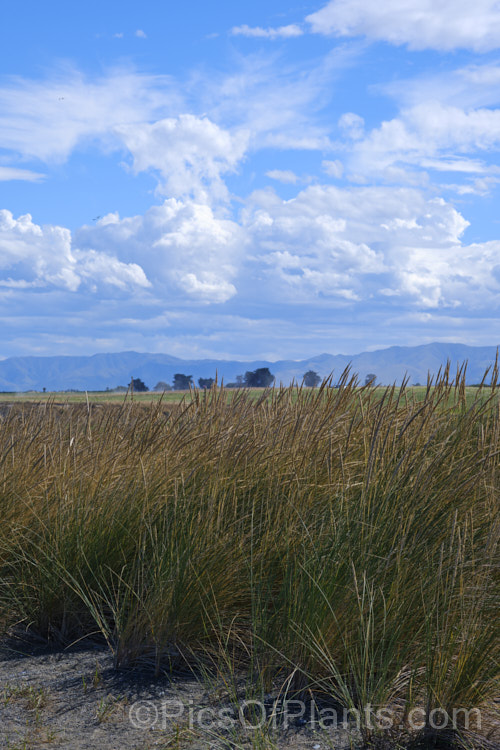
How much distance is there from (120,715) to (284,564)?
0.98 m

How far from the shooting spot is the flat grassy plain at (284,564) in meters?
2.58

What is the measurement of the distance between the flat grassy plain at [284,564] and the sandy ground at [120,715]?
0.41ft

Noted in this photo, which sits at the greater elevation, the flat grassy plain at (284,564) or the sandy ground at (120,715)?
the flat grassy plain at (284,564)

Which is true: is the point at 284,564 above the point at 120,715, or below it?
above

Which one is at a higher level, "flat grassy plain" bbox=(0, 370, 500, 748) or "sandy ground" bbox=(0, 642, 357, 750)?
"flat grassy plain" bbox=(0, 370, 500, 748)

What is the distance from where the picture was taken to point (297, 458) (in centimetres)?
397

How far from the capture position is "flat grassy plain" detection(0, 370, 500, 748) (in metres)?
2.58

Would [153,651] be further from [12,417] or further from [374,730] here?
[12,417]

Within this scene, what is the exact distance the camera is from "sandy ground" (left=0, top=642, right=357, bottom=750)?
2498 mm

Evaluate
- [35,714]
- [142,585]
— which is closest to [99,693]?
[35,714]

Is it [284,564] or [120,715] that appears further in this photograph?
[284,564]

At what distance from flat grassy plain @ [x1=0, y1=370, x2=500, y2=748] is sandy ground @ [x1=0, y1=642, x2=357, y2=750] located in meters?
0.12

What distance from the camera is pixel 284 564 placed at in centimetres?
316

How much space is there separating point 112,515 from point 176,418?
1354 millimetres
